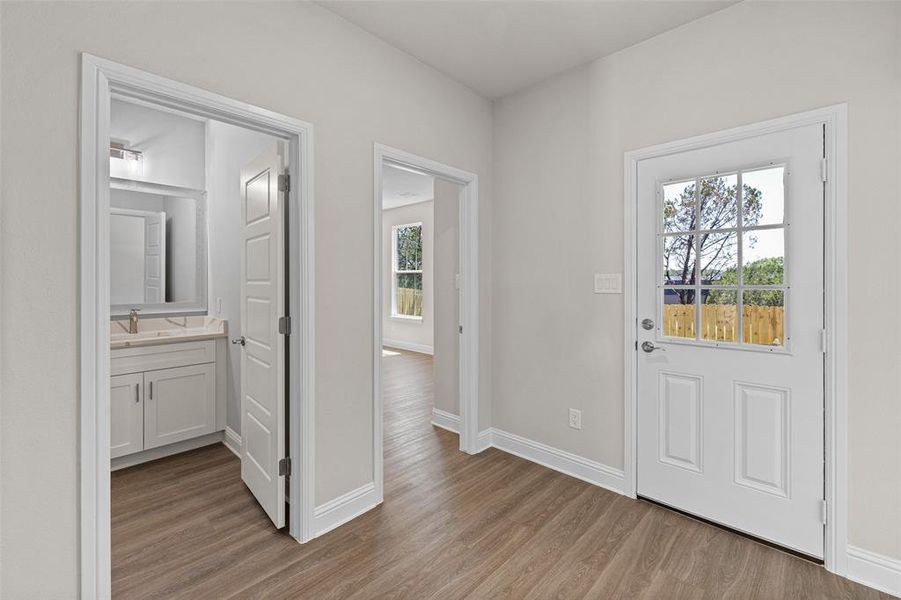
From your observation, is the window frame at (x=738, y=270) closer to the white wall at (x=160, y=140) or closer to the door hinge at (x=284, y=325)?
the door hinge at (x=284, y=325)

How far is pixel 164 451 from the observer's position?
3123 mm

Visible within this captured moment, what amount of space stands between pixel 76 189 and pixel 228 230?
1.86 metres

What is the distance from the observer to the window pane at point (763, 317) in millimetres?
2061

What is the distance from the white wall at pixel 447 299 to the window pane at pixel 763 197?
2030 millimetres

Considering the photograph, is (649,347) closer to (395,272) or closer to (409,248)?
(409,248)

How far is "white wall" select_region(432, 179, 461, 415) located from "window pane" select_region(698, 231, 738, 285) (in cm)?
184

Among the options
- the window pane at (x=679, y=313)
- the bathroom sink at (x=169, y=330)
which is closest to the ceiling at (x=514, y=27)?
the window pane at (x=679, y=313)

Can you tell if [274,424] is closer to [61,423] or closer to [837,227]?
[61,423]

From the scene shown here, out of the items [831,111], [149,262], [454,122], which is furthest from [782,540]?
[149,262]

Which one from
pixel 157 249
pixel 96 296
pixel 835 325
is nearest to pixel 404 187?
pixel 157 249

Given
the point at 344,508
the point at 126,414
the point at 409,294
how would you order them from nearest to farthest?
1. the point at 344,508
2. the point at 126,414
3. the point at 409,294

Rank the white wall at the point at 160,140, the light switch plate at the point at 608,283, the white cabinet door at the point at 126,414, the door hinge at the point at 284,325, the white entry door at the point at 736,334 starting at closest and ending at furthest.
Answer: the white entry door at the point at 736,334 → the door hinge at the point at 284,325 → the light switch plate at the point at 608,283 → the white cabinet door at the point at 126,414 → the white wall at the point at 160,140

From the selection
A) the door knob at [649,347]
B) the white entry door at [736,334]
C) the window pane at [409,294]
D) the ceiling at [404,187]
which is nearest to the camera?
the white entry door at [736,334]

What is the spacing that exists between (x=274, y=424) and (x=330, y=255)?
92cm
